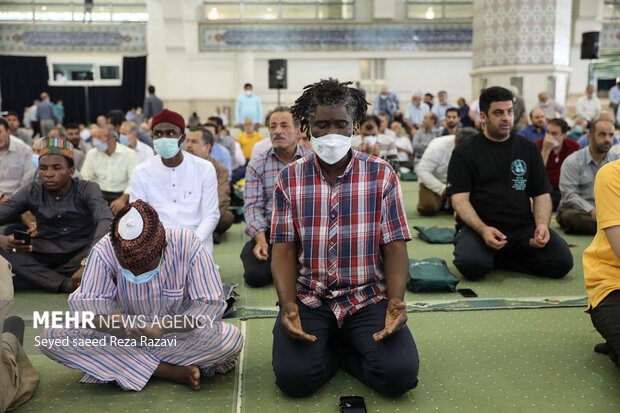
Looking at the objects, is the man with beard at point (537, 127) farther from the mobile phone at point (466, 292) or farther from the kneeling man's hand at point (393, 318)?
the kneeling man's hand at point (393, 318)

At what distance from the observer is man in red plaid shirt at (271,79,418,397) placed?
84.6 inches

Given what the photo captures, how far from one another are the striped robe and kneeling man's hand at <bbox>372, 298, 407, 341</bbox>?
0.56 metres

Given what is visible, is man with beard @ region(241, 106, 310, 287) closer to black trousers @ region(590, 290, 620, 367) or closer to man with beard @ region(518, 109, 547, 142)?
black trousers @ region(590, 290, 620, 367)

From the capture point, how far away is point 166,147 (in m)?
3.38

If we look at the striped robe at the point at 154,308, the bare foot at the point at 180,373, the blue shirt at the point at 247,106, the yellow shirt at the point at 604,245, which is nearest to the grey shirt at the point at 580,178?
the yellow shirt at the point at 604,245

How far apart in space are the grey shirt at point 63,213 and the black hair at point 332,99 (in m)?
1.77

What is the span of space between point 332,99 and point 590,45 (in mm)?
11401

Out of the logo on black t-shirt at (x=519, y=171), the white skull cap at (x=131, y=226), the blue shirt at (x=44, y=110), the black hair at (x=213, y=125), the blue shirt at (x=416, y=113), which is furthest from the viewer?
the blue shirt at (x=44, y=110)

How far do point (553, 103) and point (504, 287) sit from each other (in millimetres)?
7276

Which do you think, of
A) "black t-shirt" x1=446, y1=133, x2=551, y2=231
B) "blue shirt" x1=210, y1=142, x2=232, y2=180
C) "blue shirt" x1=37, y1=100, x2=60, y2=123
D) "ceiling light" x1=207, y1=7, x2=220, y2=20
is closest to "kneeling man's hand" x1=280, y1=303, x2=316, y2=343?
"black t-shirt" x1=446, y1=133, x2=551, y2=231

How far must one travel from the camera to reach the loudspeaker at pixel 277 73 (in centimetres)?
1298

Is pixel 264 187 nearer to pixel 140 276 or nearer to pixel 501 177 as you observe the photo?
pixel 501 177

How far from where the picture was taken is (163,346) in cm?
225

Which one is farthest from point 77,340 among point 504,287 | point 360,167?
point 504,287
